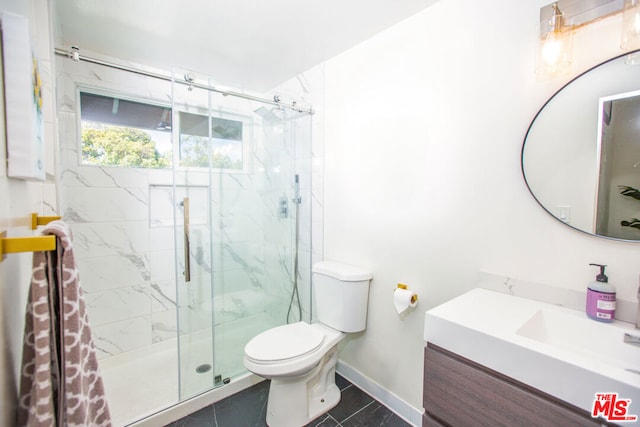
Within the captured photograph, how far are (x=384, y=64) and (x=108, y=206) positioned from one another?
2.24 meters

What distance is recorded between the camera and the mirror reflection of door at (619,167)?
1.01m

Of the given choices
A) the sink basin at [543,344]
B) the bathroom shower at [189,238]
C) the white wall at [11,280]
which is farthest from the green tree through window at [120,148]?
the sink basin at [543,344]

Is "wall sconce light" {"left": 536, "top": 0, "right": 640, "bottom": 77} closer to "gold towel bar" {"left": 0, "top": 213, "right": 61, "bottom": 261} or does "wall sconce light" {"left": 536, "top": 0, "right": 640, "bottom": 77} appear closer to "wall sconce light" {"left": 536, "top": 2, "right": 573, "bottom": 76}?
"wall sconce light" {"left": 536, "top": 2, "right": 573, "bottom": 76}

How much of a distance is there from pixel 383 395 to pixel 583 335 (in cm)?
123

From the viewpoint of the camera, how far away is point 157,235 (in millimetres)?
2393

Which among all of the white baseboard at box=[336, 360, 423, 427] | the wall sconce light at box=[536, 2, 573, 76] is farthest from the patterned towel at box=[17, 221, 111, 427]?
the wall sconce light at box=[536, 2, 573, 76]

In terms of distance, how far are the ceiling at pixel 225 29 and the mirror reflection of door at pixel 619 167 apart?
3.31 ft

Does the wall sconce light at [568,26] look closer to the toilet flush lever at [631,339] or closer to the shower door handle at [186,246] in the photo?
the toilet flush lever at [631,339]

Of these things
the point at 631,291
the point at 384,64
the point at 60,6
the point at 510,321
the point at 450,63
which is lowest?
the point at 510,321

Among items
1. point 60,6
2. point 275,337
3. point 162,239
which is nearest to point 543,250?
point 275,337

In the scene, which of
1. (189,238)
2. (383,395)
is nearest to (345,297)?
(383,395)

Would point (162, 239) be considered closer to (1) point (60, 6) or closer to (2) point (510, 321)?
(1) point (60, 6)

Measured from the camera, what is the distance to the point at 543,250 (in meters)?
1.20

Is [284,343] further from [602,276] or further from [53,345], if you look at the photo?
[602,276]
